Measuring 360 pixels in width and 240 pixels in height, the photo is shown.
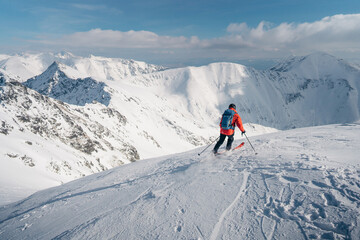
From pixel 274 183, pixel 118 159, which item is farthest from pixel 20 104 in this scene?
pixel 274 183

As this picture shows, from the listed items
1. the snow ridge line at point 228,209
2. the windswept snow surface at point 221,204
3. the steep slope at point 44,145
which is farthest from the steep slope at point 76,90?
the snow ridge line at point 228,209

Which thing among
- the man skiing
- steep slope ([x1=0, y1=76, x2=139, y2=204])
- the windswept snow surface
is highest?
the man skiing

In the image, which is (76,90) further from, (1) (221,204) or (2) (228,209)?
(2) (228,209)

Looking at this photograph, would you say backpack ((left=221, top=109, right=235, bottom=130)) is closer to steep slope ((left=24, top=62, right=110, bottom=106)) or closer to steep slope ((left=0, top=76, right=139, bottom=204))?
steep slope ((left=0, top=76, right=139, bottom=204))

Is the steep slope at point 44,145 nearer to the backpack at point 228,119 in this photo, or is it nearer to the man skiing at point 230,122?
the man skiing at point 230,122

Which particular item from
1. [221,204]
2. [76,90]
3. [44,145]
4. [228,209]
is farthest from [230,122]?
[76,90]

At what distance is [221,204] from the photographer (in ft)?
20.4

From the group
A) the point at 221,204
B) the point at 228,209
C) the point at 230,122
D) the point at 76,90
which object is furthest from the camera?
the point at 76,90

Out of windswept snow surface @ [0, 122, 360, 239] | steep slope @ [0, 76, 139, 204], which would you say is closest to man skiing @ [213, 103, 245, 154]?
windswept snow surface @ [0, 122, 360, 239]

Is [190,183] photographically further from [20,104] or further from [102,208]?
[20,104]

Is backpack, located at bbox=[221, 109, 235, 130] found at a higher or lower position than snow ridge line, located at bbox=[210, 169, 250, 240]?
higher

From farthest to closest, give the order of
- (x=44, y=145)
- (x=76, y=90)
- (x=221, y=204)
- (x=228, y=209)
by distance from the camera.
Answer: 1. (x=76, y=90)
2. (x=44, y=145)
3. (x=221, y=204)
4. (x=228, y=209)

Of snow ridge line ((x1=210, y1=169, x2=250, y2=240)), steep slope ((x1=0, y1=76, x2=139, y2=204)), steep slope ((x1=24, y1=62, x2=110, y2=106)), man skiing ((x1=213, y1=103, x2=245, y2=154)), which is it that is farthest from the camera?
steep slope ((x1=24, y1=62, x2=110, y2=106))

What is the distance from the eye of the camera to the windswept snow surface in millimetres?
5090
